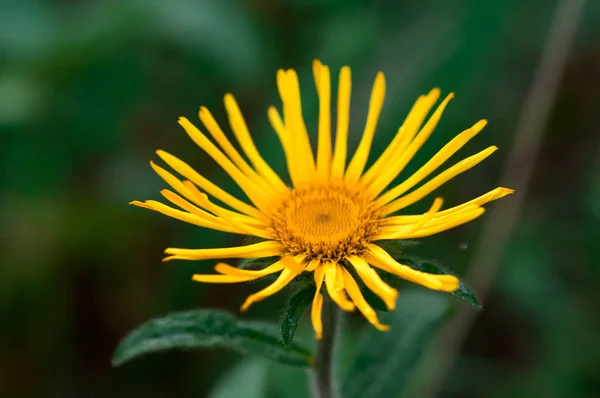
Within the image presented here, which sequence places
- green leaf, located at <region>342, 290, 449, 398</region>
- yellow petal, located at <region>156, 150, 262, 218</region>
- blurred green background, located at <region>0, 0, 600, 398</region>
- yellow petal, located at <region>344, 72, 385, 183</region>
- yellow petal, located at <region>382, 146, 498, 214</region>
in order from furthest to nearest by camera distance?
blurred green background, located at <region>0, 0, 600, 398</region> < green leaf, located at <region>342, 290, 449, 398</region> < yellow petal, located at <region>344, 72, 385, 183</region> < yellow petal, located at <region>156, 150, 262, 218</region> < yellow petal, located at <region>382, 146, 498, 214</region>

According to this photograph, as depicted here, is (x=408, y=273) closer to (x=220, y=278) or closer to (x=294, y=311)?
(x=294, y=311)

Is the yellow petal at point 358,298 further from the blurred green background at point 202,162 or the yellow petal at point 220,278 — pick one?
the blurred green background at point 202,162

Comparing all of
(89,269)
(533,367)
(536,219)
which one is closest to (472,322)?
(533,367)

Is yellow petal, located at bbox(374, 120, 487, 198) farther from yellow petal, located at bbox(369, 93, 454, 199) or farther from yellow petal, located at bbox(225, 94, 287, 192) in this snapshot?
yellow petal, located at bbox(225, 94, 287, 192)

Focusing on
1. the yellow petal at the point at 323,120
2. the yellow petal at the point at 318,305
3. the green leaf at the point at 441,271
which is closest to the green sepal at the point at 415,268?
the green leaf at the point at 441,271

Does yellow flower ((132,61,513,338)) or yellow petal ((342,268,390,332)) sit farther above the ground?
yellow flower ((132,61,513,338))

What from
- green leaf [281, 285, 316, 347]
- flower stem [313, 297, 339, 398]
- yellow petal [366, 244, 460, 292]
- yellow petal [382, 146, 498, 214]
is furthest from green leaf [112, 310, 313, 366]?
yellow petal [382, 146, 498, 214]
